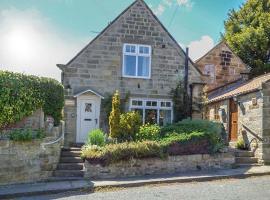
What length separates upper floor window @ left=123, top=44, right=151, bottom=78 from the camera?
20047mm

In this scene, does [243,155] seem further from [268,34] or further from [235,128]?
[268,34]

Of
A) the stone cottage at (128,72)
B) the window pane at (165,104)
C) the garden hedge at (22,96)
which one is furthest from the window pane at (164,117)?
the garden hedge at (22,96)

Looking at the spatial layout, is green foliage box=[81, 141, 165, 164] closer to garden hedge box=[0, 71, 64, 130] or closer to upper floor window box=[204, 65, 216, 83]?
garden hedge box=[0, 71, 64, 130]

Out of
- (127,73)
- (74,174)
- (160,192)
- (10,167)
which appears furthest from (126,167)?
(127,73)

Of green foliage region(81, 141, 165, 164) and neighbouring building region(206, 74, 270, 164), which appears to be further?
neighbouring building region(206, 74, 270, 164)

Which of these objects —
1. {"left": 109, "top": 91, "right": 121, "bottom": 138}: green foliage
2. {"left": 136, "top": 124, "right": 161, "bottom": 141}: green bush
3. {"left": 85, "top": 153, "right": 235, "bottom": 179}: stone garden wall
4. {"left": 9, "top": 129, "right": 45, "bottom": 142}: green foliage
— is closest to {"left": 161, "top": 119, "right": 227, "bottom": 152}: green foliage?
{"left": 136, "top": 124, "right": 161, "bottom": 141}: green bush

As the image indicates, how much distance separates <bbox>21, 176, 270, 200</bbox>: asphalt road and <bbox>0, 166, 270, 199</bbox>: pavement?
377 mm

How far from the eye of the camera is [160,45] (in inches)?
810

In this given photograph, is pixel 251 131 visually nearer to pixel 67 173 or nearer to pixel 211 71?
pixel 67 173

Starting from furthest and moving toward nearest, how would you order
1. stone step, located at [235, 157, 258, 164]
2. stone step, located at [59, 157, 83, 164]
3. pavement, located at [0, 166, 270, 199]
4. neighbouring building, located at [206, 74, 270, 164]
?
1. neighbouring building, located at [206, 74, 270, 164]
2. stone step, located at [235, 157, 258, 164]
3. stone step, located at [59, 157, 83, 164]
4. pavement, located at [0, 166, 270, 199]

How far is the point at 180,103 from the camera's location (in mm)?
20328

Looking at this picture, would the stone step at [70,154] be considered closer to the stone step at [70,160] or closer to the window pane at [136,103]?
the stone step at [70,160]

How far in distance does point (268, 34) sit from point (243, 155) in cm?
1613

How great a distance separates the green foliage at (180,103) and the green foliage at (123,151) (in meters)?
5.41
